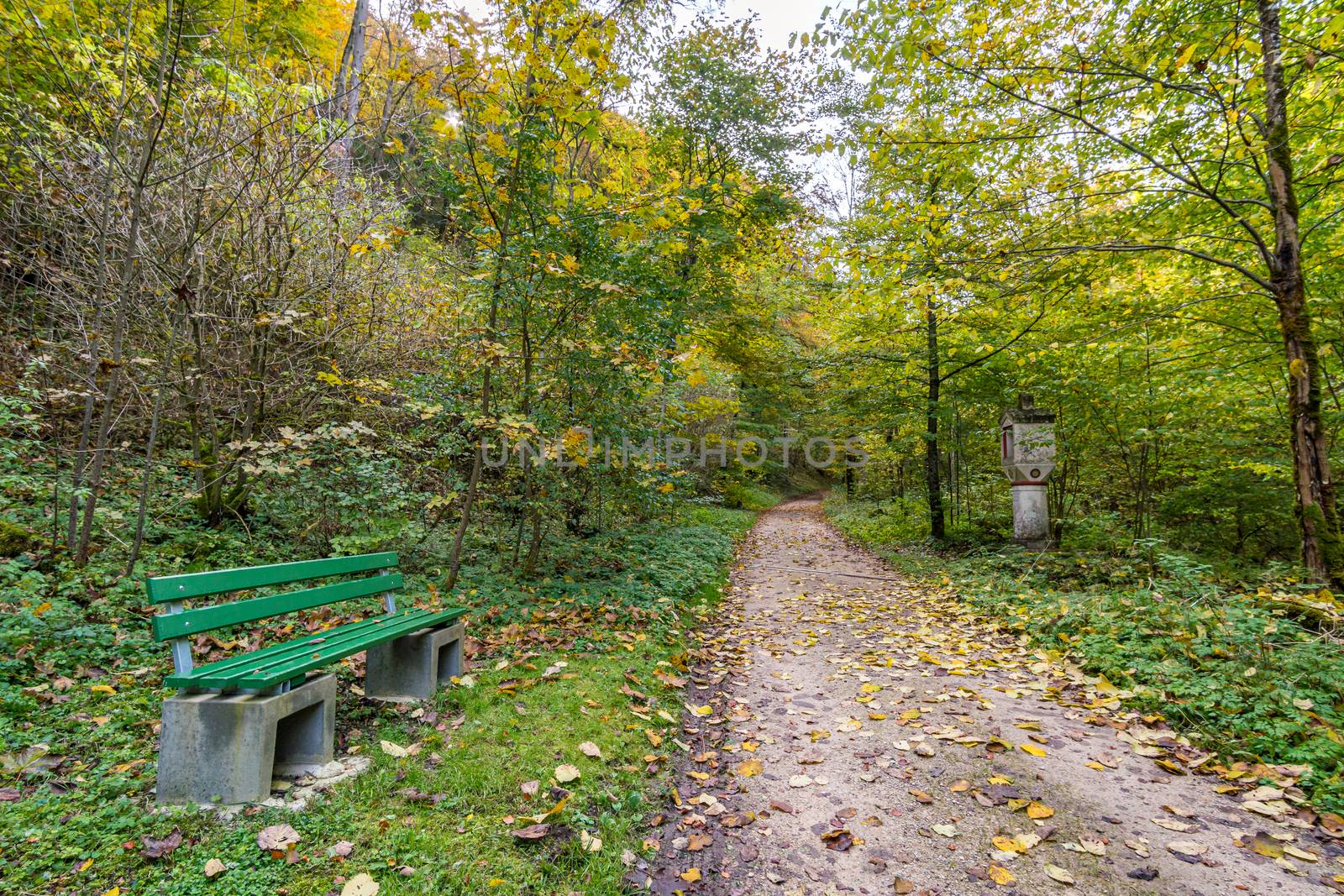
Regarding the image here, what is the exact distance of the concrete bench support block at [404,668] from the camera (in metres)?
→ 3.87

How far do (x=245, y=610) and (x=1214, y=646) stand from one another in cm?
641

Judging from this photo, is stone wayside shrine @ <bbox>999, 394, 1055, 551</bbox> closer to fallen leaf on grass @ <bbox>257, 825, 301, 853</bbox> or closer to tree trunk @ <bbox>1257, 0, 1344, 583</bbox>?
tree trunk @ <bbox>1257, 0, 1344, 583</bbox>

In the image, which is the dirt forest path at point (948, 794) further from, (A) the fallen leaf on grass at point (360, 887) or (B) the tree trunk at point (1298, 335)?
(B) the tree trunk at point (1298, 335)

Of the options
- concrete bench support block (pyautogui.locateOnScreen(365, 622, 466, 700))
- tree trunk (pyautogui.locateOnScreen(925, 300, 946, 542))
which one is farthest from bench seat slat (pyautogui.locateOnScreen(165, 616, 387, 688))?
tree trunk (pyautogui.locateOnScreen(925, 300, 946, 542))

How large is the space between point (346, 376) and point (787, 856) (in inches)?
288

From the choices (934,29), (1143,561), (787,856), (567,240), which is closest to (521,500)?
(567,240)

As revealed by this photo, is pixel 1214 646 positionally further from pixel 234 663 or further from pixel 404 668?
pixel 234 663

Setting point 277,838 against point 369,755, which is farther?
point 369,755

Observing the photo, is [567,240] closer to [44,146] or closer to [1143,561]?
[44,146]

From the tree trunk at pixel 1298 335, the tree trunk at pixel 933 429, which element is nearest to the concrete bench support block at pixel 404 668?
the tree trunk at pixel 1298 335

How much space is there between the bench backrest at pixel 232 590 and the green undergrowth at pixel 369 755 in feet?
2.24

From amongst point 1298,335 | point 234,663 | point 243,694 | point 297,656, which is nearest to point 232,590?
point 234,663

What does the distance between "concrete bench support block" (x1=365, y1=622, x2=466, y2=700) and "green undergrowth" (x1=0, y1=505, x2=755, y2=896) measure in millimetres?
146

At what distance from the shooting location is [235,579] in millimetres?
2920
